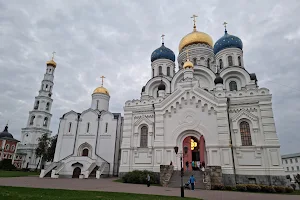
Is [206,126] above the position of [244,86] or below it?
below

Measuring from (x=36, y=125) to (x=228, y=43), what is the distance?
41075mm

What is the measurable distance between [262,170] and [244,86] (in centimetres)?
1013

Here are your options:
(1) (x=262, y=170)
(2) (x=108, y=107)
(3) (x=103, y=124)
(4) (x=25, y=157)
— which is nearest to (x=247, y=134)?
(1) (x=262, y=170)

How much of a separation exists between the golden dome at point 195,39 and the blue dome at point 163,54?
6.33 ft

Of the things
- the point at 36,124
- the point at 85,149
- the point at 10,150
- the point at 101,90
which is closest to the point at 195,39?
the point at 101,90

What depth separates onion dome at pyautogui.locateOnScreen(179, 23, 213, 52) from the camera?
95.6ft

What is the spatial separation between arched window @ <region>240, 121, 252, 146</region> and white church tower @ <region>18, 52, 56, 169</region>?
40.4 m

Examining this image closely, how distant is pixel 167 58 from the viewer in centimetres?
2977

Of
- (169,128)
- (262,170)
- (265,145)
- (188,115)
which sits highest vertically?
(188,115)

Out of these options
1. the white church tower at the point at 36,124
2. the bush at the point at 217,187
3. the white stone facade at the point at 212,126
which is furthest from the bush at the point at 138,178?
the white church tower at the point at 36,124

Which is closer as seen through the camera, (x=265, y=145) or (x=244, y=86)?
(x=265, y=145)

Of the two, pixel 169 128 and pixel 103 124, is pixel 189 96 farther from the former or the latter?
pixel 103 124

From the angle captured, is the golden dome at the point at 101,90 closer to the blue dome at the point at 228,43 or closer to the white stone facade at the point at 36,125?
the blue dome at the point at 228,43

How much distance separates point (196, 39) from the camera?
1147 inches
